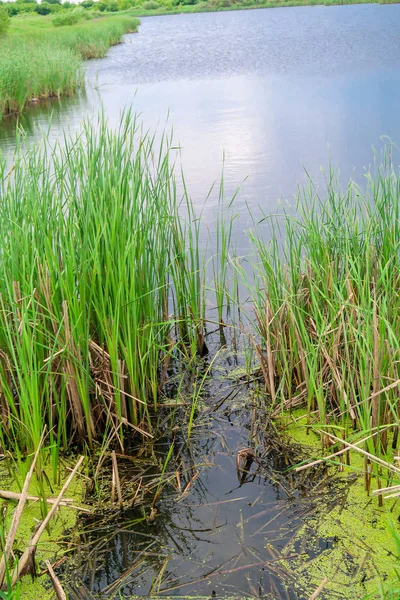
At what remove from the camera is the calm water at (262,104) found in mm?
5293

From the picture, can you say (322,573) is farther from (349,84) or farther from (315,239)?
(349,84)

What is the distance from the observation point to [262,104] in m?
8.02

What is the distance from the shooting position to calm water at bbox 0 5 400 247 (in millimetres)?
5293

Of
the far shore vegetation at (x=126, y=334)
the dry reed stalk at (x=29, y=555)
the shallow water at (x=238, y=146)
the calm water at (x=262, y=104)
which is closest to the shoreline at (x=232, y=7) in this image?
the shallow water at (x=238, y=146)

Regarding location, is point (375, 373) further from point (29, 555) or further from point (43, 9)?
point (43, 9)

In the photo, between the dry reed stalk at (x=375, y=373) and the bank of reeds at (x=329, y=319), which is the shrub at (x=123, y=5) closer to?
the bank of reeds at (x=329, y=319)

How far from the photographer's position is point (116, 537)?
1657 millimetres

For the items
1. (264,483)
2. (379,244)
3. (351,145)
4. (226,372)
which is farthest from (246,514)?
(351,145)

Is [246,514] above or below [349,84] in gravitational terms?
below

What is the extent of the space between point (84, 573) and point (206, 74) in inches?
445

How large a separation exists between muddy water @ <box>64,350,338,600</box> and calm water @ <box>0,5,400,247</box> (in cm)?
183

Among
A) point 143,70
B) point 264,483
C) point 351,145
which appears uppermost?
point 143,70

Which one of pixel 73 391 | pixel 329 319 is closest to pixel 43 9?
pixel 329 319

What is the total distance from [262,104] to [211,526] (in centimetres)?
709
